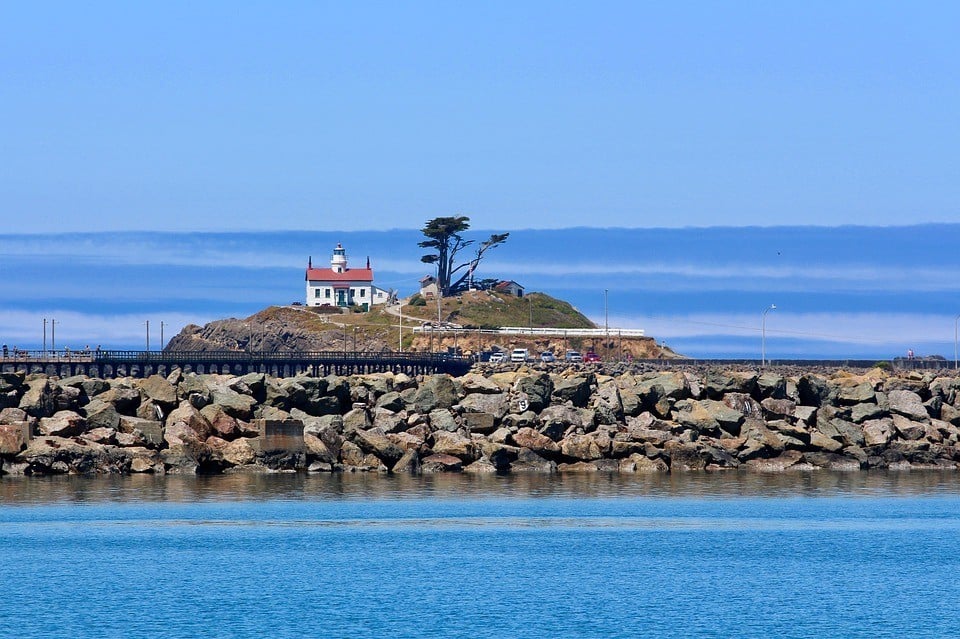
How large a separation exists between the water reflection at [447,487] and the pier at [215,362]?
157 ft

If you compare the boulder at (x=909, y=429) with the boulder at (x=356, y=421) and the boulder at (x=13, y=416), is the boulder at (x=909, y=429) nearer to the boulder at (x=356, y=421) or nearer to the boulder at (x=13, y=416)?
the boulder at (x=356, y=421)

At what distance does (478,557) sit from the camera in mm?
42406

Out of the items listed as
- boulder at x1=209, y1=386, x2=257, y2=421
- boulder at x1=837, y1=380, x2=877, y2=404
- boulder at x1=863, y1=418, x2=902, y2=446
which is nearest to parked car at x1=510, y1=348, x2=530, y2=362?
boulder at x1=837, y1=380, x2=877, y2=404

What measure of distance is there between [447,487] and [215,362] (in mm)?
58721

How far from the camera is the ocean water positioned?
33.6 m

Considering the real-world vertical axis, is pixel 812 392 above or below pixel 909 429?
above

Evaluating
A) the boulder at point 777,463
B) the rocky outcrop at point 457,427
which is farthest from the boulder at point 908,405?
the boulder at point 777,463

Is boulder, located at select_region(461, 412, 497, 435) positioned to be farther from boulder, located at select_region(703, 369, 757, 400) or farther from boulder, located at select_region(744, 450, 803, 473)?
boulder, located at select_region(703, 369, 757, 400)

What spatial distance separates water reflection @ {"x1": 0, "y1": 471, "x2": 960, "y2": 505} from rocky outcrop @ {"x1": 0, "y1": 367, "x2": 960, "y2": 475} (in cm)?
131

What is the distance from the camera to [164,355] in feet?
375

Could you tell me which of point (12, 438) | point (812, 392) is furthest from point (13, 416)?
point (812, 392)

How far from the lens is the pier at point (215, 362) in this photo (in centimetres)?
10694

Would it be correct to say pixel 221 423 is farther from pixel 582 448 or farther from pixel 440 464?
pixel 582 448

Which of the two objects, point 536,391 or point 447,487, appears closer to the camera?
point 447,487
